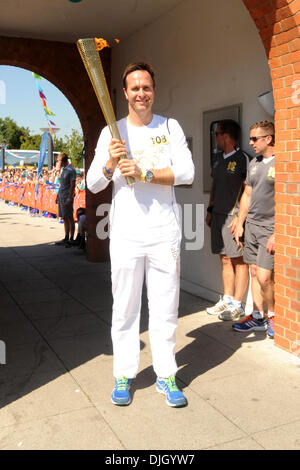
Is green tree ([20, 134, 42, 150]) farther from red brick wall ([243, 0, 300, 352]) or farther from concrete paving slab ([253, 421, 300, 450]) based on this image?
concrete paving slab ([253, 421, 300, 450])

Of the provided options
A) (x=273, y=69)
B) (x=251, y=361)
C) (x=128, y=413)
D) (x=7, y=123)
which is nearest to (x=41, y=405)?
(x=128, y=413)

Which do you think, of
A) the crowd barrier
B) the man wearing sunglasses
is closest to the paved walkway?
the man wearing sunglasses

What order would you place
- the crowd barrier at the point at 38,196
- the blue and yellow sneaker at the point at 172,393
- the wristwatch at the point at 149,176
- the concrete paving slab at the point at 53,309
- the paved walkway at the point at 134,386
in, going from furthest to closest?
the crowd barrier at the point at 38,196
the concrete paving slab at the point at 53,309
the blue and yellow sneaker at the point at 172,393
the wristwatch at the point at 149,176
the paved walkway at the point at 134,386

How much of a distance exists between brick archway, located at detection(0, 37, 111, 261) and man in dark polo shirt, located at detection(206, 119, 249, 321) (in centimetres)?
372

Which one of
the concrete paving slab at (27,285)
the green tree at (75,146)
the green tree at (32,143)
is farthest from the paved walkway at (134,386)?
the green tree at (32,143)

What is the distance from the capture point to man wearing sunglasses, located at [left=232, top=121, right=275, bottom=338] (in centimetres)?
452

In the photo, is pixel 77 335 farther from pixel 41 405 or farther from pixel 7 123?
pixel 7 123

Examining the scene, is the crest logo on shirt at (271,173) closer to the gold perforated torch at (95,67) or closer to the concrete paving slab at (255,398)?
the concrete paving slab at (255,398)

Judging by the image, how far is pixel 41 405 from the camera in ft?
Result: 10.8

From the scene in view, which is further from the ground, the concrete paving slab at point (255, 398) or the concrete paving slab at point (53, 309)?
the concrete paving slab at point (53, 309)

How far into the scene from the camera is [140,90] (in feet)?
10.2

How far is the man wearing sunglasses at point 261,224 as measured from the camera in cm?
452

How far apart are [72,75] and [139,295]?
20.0 feet
